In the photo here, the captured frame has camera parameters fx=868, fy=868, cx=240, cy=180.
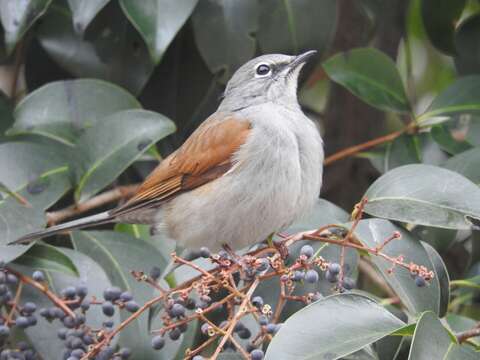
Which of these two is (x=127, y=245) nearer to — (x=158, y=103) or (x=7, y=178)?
(x=7, y=178)

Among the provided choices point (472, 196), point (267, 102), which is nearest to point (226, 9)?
point (267, 102)

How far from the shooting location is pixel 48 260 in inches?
142

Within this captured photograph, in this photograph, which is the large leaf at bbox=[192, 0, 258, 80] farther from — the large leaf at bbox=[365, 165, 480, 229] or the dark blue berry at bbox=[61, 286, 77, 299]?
the dark blue berry at bbox=[61, 286, 77, 299]

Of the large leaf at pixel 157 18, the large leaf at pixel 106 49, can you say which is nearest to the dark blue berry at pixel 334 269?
the large leaf at pixel 157 18

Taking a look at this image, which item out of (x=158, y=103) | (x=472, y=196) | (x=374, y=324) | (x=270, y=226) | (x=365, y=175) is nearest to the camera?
(x=374, y=324)

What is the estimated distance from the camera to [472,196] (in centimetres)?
326

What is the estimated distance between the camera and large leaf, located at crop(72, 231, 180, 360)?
3801 millimetres

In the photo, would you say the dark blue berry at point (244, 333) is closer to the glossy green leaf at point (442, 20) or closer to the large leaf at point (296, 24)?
the large leaf at point (296, 24)

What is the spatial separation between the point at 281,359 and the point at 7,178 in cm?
198

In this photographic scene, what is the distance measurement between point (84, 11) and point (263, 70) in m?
1.02

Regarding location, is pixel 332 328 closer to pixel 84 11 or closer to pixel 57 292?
pixel 57 292

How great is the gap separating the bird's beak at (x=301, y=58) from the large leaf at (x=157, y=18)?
648mm

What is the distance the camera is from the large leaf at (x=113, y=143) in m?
4.03

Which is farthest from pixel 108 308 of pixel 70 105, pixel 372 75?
pixel 372 75
